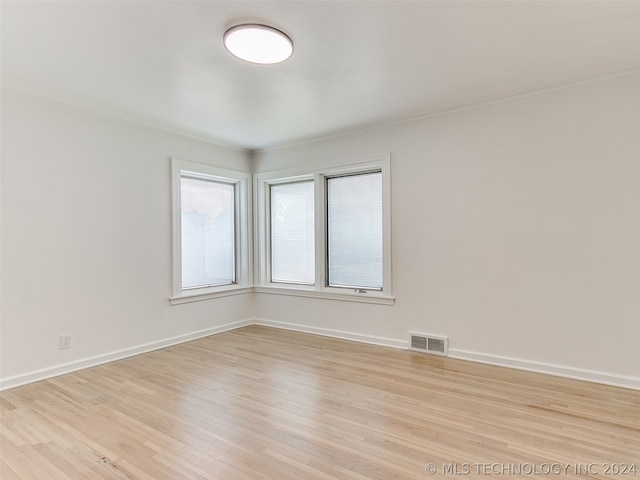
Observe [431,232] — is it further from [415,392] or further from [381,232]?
[415,392]

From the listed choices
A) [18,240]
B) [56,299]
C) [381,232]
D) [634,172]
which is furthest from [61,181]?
[634,172]

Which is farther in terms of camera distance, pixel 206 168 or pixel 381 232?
pixel 206 168

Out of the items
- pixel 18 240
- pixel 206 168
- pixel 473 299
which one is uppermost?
pixel 206 168

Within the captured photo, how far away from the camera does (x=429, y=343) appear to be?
3836 mm

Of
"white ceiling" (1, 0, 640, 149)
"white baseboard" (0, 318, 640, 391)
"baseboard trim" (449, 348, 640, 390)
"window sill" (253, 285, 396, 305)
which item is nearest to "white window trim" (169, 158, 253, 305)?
"window sill" (253, 285, 396, 305)

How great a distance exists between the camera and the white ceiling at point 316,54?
208 centimetres

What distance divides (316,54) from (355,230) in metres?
2.34

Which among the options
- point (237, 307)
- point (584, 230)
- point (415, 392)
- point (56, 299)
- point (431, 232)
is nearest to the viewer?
point (415, 392)

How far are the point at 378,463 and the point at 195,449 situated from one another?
1.05 m

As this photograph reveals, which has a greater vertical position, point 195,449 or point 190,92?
point 190,92

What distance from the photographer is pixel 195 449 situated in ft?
6.86

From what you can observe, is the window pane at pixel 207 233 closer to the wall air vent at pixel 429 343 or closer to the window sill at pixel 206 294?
the window sill at pixel 206 294

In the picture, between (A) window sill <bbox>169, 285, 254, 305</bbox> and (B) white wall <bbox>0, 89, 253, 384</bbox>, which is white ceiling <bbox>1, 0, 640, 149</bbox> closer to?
(B) white wall <bbox>0, 89, 253, 384</bbox>

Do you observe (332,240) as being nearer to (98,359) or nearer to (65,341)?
(98,359)
